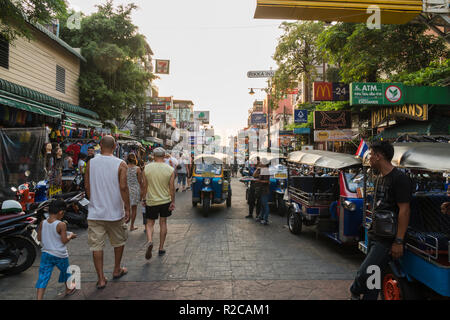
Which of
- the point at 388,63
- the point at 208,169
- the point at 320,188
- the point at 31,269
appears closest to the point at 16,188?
the point at 31,269

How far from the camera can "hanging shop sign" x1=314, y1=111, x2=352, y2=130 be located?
16.8 metres

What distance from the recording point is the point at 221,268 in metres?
4.72

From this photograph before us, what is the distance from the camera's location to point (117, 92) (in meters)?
17.3

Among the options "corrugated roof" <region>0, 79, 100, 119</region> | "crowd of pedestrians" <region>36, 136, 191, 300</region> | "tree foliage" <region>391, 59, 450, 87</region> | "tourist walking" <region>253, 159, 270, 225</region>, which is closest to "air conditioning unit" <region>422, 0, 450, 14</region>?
"tree foliage" <region>391, 59, 450, 87</region>

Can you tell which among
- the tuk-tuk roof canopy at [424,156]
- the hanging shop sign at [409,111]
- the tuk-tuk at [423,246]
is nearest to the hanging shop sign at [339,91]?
the hanging shop sign at [409,111]

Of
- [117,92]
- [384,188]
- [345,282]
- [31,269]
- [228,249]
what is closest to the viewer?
[384,188]

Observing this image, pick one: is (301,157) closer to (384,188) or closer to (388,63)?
(384,188)

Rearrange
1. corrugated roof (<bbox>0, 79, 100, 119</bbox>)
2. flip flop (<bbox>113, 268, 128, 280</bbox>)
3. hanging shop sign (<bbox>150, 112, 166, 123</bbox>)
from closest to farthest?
flip flop (<bbox>113, 268, 128, 280</bbox>) < corrugated roof (<bbox>0, 79, 100, 119</bbox>) < hanging shop sign (<bbox>150, 112, 166, 123</bbox>)

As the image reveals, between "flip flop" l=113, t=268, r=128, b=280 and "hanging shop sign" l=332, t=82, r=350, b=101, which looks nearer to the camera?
"flip flop" l=113, t=268, r=128, b=280

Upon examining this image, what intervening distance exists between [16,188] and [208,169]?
18.0 ft

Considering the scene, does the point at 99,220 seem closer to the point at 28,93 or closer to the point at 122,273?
the point at 122,273

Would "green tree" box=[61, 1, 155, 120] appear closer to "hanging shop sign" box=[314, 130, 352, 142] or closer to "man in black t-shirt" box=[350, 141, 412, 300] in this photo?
"hanging shop sign" box=[314, 130, 352, 142]

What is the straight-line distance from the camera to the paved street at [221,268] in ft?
12.6

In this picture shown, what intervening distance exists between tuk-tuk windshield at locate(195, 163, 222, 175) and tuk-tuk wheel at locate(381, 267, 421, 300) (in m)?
6.91
